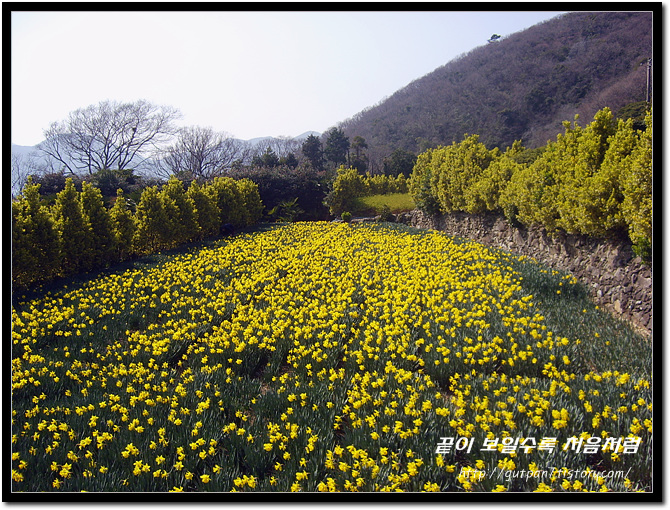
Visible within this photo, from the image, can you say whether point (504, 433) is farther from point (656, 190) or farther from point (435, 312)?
point (435, 312)

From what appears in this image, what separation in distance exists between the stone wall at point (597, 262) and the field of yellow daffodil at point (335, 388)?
15.5 inches

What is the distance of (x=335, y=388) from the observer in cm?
394

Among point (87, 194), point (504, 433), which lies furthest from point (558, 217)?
point (87, 194)

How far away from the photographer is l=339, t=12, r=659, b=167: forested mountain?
41.8 m

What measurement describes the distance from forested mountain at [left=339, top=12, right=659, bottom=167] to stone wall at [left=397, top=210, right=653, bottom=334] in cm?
3320

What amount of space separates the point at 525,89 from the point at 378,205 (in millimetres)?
39862

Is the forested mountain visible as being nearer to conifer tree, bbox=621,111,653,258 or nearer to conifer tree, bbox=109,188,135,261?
conifer tree, bbox=621,111,653,258

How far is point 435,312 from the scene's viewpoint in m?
5.72

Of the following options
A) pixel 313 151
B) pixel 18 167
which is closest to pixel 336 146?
pixel 313 151

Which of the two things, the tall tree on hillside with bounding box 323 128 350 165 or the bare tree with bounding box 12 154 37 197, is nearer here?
the bare tree with bounding box 12 154 37 197

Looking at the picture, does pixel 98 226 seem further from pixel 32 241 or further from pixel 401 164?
pixel 401 164

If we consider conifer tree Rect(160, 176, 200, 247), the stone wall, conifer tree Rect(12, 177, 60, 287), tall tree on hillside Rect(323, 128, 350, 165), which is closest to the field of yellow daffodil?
the stone wall

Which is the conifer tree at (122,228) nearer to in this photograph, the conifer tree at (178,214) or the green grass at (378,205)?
the conifer tree at (178,214)

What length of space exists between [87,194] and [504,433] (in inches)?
452
